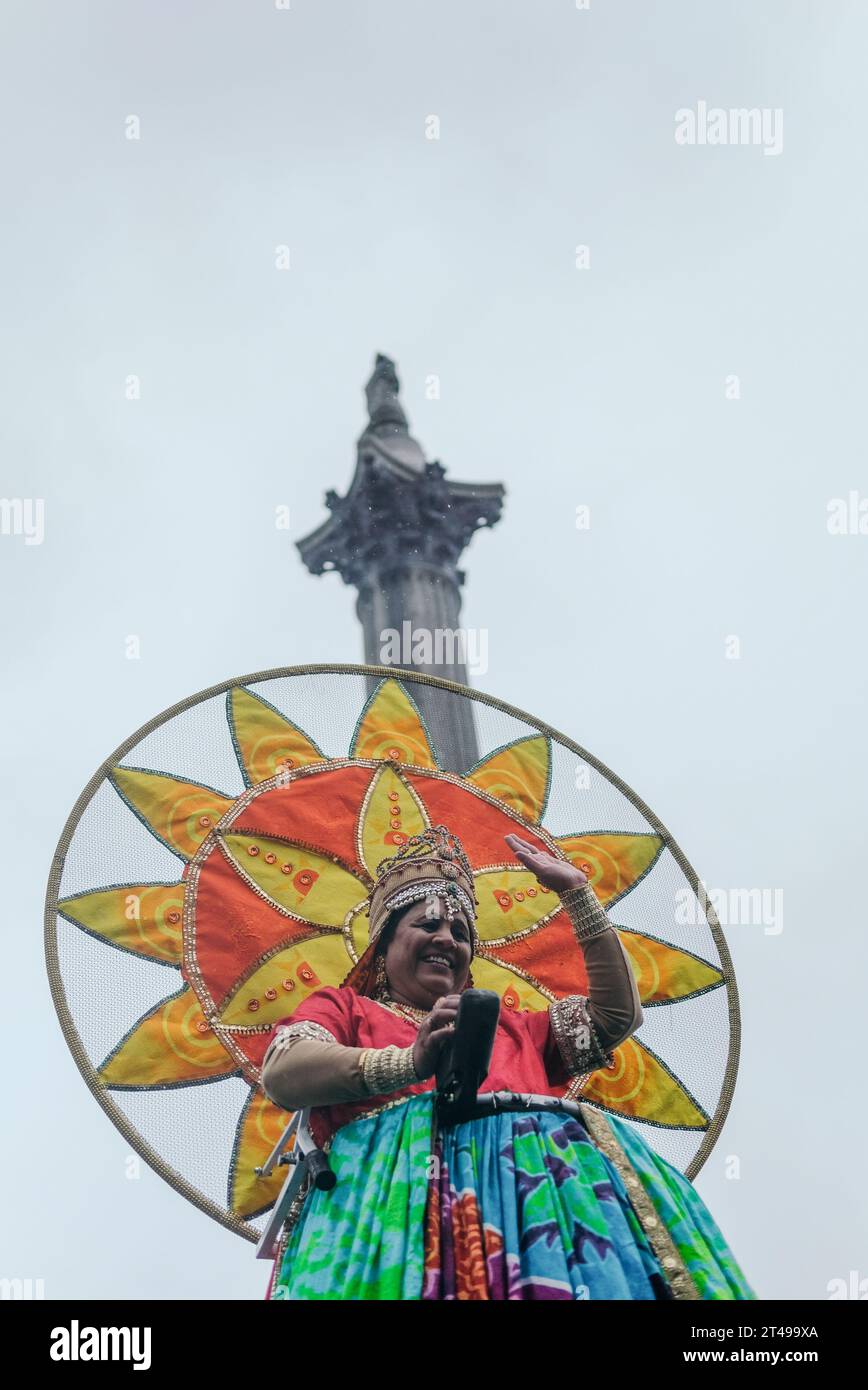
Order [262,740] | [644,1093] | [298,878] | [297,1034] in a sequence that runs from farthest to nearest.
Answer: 1. [262,740]
2. [298,878]
3. [644,1093]
4. [297,1034]

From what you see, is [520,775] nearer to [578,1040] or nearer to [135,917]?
[135,917]

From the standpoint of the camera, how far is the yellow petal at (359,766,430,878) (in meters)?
10.5

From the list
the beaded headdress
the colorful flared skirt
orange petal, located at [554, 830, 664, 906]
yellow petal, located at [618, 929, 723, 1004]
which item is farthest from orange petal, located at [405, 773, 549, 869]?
the colorful flared skirt

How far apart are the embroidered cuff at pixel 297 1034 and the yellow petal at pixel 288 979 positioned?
1.41 meters

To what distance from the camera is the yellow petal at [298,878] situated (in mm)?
10188

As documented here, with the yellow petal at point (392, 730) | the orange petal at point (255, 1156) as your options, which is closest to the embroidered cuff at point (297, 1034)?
the orange petal at point (255, 1156)

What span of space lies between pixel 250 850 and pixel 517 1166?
3191 mm

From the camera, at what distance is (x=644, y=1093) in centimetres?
1019

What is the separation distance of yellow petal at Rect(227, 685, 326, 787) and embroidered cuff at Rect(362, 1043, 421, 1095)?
3.31 metres

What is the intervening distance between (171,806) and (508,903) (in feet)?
6.89

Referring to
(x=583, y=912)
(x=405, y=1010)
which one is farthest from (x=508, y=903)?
(x=405, y=1010)

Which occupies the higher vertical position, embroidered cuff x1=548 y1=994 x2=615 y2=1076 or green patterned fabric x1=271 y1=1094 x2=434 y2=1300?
embroidered cuff x1=548 y1=994 x2=615 y2=1076

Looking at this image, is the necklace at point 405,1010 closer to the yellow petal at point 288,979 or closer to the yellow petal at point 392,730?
the yellow petal at point 288,979

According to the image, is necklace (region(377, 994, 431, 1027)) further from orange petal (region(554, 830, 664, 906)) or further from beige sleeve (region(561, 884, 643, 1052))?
orange petal (region(554, 830, 664, 906))
